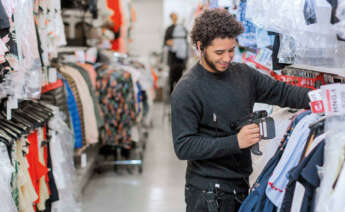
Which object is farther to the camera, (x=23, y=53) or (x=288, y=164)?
(x=23, y=53)

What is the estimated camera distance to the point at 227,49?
1.66 m

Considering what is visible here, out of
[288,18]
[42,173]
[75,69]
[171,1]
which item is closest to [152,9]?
[171,1]

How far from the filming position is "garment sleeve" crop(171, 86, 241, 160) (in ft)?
5.32

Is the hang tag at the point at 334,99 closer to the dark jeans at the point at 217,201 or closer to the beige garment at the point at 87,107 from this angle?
the dark jeans at the point at 217,201

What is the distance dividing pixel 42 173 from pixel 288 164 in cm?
156

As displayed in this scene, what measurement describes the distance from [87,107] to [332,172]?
2664mm

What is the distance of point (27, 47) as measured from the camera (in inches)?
81.7

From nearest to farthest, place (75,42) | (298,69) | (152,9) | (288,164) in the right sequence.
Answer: (288,164) < (298,69) < (75,42) < (152,9)

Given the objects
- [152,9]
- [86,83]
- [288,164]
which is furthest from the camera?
[152,9]

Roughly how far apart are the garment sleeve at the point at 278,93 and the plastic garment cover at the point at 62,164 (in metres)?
1.40

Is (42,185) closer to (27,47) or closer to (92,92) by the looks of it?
(27,47)

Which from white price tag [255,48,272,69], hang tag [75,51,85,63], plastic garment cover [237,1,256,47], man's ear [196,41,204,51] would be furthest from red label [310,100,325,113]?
hang tag [75,51,85,63]

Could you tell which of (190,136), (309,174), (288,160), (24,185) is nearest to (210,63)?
(190,136)

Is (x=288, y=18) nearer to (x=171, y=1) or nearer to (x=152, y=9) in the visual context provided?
(x=171, y=1)
